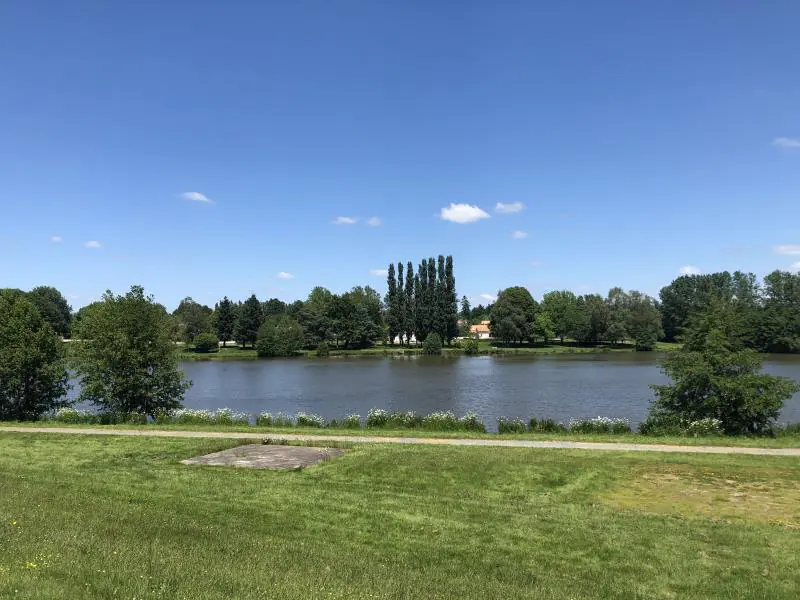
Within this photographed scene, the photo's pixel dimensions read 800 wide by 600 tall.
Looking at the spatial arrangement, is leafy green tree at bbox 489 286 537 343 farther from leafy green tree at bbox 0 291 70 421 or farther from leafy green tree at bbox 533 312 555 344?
leafy green tree at bbox 0 291 70 421

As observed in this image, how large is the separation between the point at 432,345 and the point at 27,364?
242 feet

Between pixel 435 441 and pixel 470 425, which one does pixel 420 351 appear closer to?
pixel 470 425

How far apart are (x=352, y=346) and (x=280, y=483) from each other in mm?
97258

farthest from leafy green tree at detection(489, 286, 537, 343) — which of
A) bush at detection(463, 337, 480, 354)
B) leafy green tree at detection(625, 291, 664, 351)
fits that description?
leafy green tree at detection(625, 291, 664, 351)

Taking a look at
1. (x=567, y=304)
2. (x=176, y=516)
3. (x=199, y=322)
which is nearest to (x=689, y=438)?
(x=176, y=516)

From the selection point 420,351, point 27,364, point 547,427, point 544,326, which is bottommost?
point 547,427

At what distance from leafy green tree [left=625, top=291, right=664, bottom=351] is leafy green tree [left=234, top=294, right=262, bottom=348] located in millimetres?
66671

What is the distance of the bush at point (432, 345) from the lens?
96.2 meters

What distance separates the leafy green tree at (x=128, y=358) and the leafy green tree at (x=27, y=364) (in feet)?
4.06

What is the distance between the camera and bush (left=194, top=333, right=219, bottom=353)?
104375 mm

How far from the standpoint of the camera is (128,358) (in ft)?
87.2

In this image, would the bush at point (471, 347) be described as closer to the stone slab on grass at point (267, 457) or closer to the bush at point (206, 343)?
the bush at point (206, 343)

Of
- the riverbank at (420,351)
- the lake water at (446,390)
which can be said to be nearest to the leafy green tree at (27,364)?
the lake water at (446,390)

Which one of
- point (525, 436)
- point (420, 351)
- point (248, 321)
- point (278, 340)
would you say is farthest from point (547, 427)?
point (248, 321)
